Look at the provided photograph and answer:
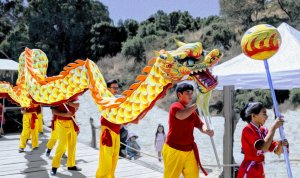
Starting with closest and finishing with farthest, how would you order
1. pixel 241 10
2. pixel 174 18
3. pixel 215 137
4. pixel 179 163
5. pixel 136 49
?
pixel 179 163
pixel 215 137
pixel 241 10
pixel 136 49
pixel 174 18

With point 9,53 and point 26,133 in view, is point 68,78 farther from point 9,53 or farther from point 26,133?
point 9,53

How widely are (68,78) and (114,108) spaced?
4.22ft

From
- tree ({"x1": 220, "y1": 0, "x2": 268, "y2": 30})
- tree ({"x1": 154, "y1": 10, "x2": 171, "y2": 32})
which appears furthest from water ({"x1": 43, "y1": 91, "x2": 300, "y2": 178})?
tree ({"x1": 154, "y1": 10, "x2": 171, "y2": 32})

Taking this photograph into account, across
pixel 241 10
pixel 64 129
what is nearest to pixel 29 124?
pixel 64 129

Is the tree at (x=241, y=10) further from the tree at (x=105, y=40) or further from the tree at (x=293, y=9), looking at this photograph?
the tree at (x=105, y=40)

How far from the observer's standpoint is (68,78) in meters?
4.88

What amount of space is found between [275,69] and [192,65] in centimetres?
168

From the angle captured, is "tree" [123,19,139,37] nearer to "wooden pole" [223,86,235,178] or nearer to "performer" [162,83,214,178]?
"wooden pole" [223,86,235,178]

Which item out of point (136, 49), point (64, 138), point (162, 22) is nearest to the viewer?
point (64, 138)

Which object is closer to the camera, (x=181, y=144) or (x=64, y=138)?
(x=181, y=144)

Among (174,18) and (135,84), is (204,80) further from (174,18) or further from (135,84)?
(174,18)

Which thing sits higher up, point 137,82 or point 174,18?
point 174,18

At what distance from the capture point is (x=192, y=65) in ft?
10.2

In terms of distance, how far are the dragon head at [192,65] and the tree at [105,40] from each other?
27.7 m
